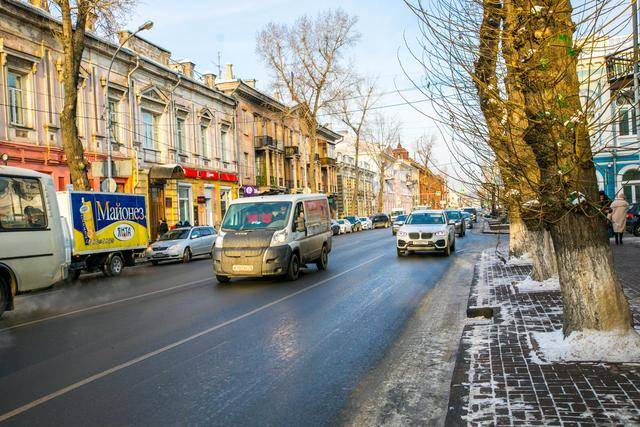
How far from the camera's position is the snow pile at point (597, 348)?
16.8ft

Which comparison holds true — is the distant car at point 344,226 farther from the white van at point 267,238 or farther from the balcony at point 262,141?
the white van at point 267,238

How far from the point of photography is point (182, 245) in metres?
21.5

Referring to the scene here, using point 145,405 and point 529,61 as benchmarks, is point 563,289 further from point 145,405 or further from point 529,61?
point 145,405

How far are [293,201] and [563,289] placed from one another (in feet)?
28.8

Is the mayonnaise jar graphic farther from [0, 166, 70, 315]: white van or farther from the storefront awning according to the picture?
the storefront awning

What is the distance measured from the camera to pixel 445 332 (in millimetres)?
7316

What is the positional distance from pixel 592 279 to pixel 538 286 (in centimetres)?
463

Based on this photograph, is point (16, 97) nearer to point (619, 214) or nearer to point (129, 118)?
point (129, 118)

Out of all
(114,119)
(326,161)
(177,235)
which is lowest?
(177,235)

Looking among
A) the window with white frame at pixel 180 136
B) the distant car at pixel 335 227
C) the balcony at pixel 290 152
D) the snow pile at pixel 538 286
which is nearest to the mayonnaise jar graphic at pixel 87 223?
the snow pile at pixel 538 286

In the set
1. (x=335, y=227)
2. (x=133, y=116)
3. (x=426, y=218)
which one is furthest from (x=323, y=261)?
(x=335, y=227)

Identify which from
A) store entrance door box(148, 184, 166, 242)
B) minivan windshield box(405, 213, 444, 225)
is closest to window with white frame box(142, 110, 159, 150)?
store entrance door box(148, 184, 166, 242)

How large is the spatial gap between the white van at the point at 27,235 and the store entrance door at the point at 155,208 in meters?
19.5

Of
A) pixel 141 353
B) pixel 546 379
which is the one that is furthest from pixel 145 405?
pixel 546 379
